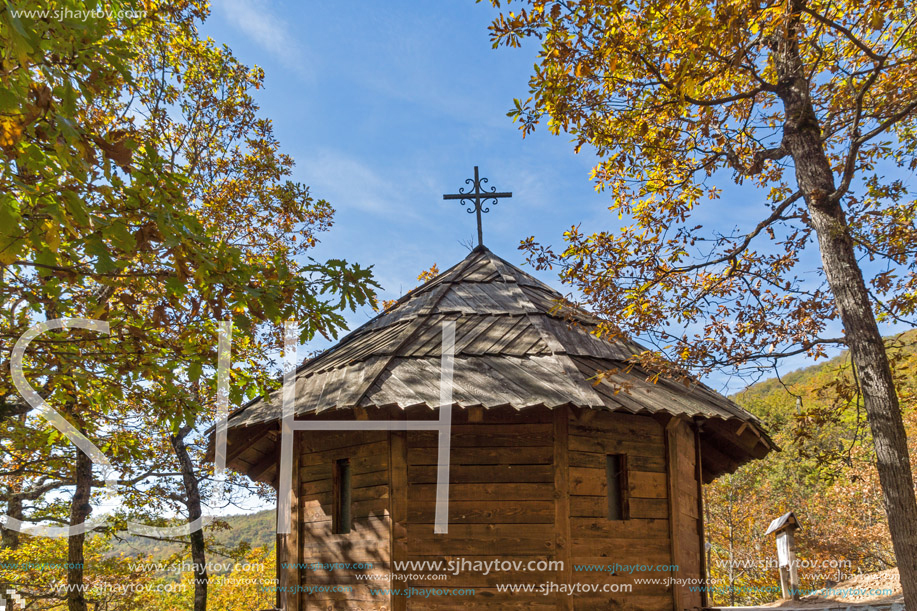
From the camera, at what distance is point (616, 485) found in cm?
743

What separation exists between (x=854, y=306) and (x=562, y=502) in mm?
3452

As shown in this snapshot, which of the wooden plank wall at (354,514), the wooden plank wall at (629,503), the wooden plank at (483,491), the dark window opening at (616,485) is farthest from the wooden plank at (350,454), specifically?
the dark window opening at (616,485)

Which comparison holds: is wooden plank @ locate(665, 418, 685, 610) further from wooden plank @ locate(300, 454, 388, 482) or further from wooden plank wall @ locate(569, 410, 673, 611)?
wooden plank @ locate(300, 454, 388, 482)

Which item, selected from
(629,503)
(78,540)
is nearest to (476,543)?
(629,503)

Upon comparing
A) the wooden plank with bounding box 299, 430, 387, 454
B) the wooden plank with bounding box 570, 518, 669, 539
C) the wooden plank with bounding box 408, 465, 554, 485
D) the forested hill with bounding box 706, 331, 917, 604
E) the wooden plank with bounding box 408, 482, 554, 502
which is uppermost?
the wooden plank with bounding box 299, 430, 387, 454

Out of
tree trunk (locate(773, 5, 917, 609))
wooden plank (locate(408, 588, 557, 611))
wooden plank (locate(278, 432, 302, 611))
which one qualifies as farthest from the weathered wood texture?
tree trunk (locate(773, 5, 917, 609))

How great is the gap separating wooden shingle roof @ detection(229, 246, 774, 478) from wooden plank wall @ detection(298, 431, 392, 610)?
0.73m

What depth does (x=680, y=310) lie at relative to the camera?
24.0 ft

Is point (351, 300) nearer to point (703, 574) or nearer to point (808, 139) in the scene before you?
point (808, 139)

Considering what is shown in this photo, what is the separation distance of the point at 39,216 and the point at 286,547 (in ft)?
18.3

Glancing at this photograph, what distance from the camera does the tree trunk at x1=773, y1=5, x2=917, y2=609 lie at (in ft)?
17.4

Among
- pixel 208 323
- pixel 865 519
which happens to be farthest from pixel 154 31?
pixel 865 519

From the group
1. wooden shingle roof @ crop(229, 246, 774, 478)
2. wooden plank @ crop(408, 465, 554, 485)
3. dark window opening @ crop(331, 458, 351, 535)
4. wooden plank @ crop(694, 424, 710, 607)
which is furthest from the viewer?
wooden plank @ crop(694, 424, 710, 607)

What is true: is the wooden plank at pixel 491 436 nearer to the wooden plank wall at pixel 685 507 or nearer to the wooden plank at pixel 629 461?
the wooden plank at pixel 629 461
